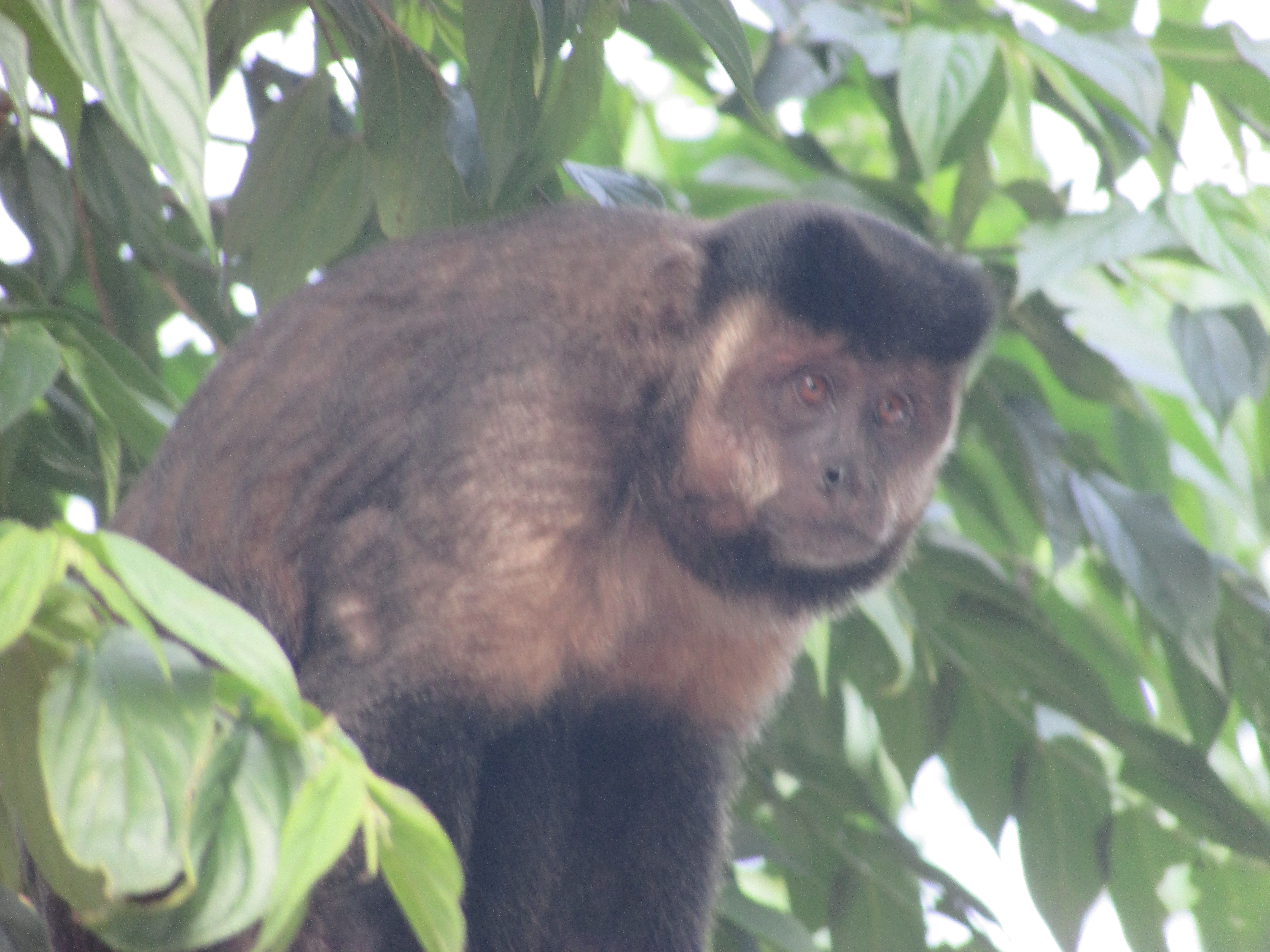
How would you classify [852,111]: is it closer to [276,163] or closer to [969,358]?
[969,358]

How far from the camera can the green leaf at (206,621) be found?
3.91ft

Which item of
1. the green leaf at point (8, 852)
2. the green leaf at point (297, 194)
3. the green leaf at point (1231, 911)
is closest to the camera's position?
the green leaf at point (8, 852)

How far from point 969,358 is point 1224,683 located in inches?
43.5

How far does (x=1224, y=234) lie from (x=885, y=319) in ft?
2.35

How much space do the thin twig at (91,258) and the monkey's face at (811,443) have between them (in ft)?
4.16

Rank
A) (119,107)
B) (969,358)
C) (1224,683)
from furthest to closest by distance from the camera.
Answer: (1224,683) < (969,358) < (119,107)

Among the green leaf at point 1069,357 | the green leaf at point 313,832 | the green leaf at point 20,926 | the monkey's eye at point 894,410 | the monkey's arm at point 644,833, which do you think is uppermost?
the green leaf at point 313,832

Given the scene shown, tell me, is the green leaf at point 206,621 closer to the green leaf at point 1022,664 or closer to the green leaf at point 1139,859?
the green leaf at point 1022,664

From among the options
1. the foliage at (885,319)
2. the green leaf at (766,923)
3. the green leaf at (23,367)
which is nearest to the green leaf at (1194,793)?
the foliage at (885,319)

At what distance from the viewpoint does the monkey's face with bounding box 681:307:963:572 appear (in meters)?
3.13

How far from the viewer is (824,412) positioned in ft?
10.6

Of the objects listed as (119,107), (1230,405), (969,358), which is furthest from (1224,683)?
(119,107)

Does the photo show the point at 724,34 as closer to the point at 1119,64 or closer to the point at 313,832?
the point at 1119,64

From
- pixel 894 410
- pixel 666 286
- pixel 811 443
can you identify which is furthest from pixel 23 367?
pixel 894 410
